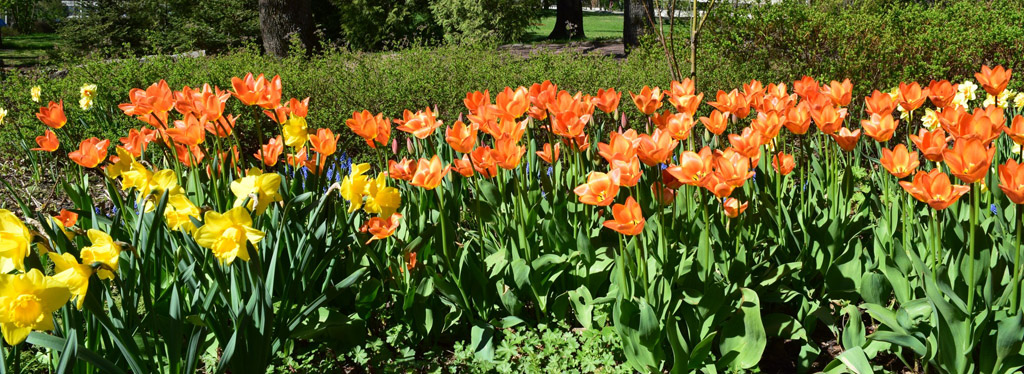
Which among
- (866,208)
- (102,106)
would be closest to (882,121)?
(866,208)

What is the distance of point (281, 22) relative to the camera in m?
11.0

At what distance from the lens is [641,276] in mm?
2314

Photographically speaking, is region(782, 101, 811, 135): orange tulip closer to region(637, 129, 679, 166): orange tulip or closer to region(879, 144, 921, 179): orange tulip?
region(879, 144, 921, 179): orange tulip

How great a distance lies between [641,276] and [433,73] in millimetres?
3818

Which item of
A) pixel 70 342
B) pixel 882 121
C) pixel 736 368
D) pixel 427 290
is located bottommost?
pixel 736 368

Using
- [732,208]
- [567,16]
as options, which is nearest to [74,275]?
[732,208]

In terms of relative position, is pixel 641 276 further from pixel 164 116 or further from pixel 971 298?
pixel 164 116

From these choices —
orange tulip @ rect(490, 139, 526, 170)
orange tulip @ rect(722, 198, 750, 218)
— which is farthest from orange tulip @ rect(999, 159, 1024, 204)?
orange tulip @ rect(490, 139, 526, 170)

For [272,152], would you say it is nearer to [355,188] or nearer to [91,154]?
[91,154]

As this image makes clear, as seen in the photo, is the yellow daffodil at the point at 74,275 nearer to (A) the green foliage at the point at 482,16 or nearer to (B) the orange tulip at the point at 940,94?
(B) the orange tulip at the point at 940,94

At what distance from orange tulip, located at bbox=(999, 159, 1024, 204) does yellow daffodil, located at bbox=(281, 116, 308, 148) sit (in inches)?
84.7

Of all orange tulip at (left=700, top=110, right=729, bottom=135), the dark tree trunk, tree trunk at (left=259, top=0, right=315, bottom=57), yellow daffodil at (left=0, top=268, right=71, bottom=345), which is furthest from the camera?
the dark tree trunk

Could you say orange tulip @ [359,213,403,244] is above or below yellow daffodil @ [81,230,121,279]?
below

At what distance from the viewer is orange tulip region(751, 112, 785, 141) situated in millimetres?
2332
